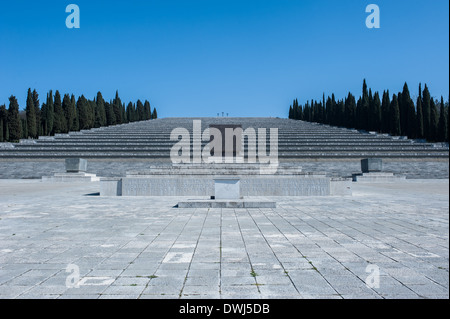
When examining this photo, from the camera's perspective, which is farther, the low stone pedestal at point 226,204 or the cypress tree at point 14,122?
the cypress tree at point 14,122

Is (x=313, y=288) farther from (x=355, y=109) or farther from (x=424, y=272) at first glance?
(x=355, y=109)

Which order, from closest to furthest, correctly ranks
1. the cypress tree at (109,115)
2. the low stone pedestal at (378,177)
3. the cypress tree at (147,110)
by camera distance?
1. the low stone pedestal at (378,177)
2. the cypress tree at (109,115)
3. the cypress tree at (147,110)

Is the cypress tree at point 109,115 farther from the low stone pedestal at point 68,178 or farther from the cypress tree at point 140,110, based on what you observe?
the low stone pedestal at point 68,178

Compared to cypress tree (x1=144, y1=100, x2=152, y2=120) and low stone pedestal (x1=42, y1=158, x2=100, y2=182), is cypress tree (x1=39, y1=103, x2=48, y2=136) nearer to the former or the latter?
cypress tree (x1=144, y1=100, x2=152, y2=120)

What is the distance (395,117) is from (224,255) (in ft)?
172

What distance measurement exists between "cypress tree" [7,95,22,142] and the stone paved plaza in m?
44.5

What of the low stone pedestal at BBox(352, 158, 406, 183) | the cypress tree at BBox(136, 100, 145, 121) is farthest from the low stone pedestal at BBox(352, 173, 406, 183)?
the cypress tree at BBox(136, 100, 145, 121)

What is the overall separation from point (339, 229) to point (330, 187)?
25.4 ft

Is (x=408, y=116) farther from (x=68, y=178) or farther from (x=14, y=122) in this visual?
(x=14, y=122)

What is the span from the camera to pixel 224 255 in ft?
15.9

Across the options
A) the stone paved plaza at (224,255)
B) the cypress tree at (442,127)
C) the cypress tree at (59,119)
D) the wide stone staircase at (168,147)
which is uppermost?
the cypress tree at (59,119)

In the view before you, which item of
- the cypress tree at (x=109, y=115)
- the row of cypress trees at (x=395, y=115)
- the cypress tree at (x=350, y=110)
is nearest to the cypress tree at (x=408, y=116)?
the row of cypress trees at (x=395, y=115)

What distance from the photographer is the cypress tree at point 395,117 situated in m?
49.5
